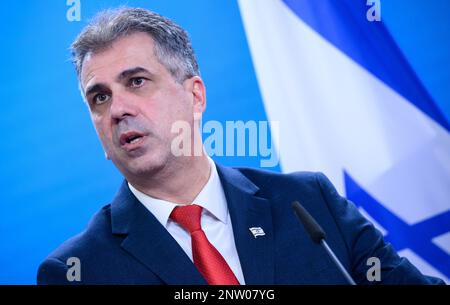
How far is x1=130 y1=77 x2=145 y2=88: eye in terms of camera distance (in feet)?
7.07

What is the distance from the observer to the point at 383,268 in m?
2.13

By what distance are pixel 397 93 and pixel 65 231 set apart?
139cm

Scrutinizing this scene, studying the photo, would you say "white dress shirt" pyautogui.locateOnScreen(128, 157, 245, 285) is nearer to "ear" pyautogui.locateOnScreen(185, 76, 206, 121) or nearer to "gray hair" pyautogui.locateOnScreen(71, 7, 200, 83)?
"ear" pyautogui.locateOnScreen(185, 76, 206, 121)

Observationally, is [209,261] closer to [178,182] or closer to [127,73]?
[178,182]

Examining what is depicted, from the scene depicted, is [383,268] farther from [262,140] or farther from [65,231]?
[65,231]

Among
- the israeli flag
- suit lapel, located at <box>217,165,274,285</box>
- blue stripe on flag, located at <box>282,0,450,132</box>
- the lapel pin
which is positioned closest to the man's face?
suit lapel, located at <box>217,165,274,285</box>

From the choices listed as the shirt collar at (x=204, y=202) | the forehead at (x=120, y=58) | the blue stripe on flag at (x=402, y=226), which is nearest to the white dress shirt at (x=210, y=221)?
the shirt collar at (x=204, y=202)

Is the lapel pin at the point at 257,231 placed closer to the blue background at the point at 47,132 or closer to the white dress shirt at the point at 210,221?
the white dress shirt at the point at 210,221

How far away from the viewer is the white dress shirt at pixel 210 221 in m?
2.09

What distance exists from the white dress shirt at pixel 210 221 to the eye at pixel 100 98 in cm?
29

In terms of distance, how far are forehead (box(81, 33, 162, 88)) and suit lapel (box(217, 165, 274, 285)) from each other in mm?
454

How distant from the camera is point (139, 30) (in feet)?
7.28
